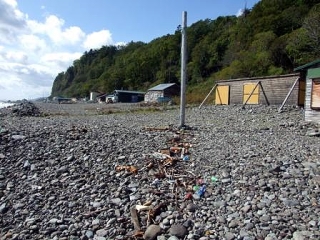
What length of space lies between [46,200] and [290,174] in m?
5.03

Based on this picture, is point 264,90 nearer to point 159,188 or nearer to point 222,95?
point 222,95

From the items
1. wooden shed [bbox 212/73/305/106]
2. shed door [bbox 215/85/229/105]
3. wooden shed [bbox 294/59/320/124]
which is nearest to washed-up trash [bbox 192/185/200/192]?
Answer: wooden shed [bbox 294/59/320/124]

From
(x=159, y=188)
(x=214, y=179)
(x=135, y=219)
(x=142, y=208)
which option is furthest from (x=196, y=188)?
(x=135, y=219)

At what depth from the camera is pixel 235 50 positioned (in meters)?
77.4

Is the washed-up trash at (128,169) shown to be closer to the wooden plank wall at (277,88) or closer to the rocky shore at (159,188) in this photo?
the rocky shore at (159,188)

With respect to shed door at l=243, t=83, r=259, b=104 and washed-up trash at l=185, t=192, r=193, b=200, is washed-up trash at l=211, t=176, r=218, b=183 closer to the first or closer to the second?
washed-up trash at l=185, t=192, r=193, b=200

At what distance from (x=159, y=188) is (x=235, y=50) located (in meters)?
75.5

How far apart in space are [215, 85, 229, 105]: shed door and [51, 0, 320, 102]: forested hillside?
15476 mm

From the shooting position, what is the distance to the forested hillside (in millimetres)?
48625

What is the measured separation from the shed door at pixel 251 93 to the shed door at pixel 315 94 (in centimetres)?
1096

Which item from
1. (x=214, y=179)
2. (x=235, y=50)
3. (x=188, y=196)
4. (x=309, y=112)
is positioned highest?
(x=235, y=50)

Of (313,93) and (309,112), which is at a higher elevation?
(313,93)

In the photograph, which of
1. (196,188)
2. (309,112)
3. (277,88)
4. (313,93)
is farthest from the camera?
(277,88)

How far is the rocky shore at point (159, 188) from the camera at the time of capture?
5105mm
